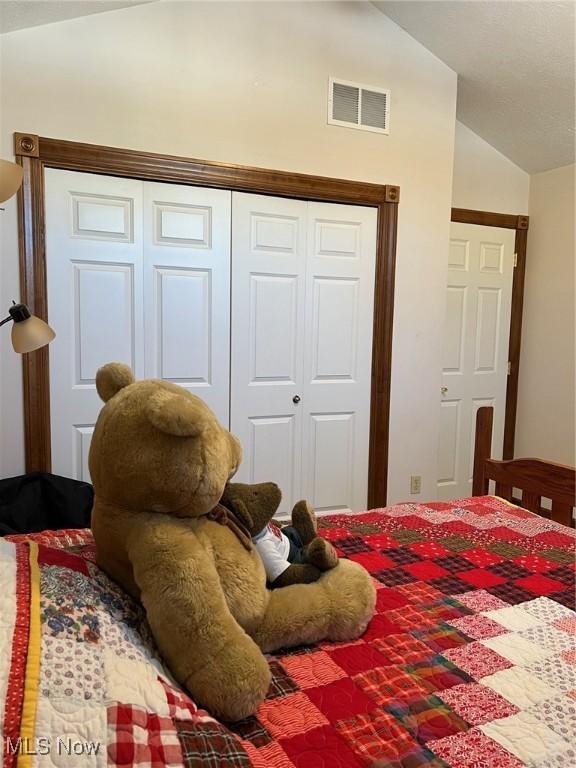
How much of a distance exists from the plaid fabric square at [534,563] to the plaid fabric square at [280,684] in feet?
2.78

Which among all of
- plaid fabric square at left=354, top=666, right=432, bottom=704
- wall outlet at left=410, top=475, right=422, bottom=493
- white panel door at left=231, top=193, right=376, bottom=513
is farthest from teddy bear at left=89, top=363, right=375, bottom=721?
wall outlet at left=410, top=475, right=422, bottom=493

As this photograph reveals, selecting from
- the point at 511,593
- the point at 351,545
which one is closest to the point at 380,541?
the point at 351,545

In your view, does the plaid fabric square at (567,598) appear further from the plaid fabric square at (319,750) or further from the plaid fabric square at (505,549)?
the plaid fabric square at (319,750)

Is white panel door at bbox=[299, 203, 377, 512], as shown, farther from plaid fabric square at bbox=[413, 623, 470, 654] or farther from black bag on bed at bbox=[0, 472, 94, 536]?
plaid fabric square at bbox=[413, 623, 470, 654]

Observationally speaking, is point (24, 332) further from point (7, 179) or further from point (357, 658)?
point (357, 658)

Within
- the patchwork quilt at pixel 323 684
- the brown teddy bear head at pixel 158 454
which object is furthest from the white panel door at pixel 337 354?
the brown teddy bear head at pixel 158 454

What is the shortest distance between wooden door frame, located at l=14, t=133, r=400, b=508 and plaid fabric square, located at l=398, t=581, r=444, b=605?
67.7 inches

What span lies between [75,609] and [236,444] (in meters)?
0.42

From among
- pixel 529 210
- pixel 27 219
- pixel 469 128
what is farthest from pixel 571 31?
pixel 27 219

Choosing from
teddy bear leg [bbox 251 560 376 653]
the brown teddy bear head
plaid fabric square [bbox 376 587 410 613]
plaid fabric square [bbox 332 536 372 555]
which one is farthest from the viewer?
plaid fabric square [bbox 332 536 372 555]

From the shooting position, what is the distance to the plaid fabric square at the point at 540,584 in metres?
1.41

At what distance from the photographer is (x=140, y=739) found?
71cm

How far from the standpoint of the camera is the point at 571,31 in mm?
2572

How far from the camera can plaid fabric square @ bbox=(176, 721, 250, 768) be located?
2.43 feet
